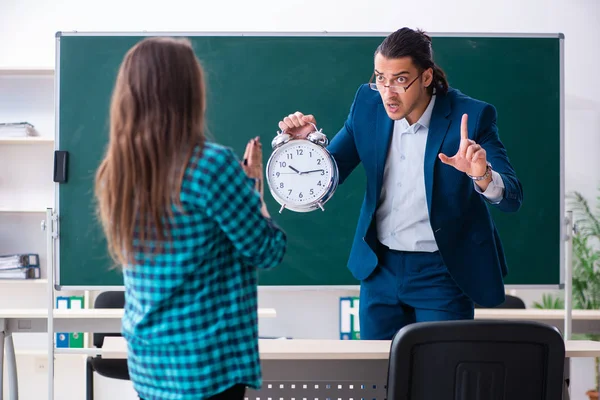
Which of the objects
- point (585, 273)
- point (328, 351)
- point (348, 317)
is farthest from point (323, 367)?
point (585, 273)

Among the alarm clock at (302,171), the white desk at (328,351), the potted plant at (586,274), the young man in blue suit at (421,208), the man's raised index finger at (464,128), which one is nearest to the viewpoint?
the white desk at (328,351)

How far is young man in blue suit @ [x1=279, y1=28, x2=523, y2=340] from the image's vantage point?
6.88 ft

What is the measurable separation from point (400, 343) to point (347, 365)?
14.9 inches

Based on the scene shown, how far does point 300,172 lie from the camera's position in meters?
2.39

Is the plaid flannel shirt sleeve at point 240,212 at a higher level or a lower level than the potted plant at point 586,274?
higher

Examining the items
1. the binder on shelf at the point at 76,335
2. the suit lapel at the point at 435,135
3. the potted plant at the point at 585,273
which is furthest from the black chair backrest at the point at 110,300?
the potted plant at the point at 585,273

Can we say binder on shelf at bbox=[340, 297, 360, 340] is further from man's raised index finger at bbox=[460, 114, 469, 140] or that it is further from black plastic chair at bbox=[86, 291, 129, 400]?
man's raised index finger at bbox=[460, 114, 469, 140]

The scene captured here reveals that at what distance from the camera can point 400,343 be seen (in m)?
1.57

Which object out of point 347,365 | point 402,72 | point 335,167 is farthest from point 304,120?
point 347,365

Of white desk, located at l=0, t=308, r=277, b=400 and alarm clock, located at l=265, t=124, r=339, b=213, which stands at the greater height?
alarm clock, located at l=265, t=124, r=339, b=213

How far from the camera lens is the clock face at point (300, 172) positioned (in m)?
2.33

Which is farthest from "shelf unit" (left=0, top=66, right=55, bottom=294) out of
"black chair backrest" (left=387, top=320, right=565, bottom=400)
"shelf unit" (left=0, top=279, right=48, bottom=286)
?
"black chair backrest" (left=387, top=320, right=565, bottom=400)

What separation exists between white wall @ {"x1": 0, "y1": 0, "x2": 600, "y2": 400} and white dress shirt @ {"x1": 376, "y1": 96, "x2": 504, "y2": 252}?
282 cm

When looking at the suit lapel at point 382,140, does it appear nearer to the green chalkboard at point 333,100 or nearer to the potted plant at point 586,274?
the green chalkboard at point 333,100
